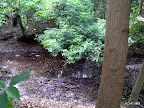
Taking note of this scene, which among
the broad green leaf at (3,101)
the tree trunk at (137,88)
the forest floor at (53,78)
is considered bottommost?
the forest floor at (53,78)

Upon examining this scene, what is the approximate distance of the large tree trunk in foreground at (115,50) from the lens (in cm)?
148

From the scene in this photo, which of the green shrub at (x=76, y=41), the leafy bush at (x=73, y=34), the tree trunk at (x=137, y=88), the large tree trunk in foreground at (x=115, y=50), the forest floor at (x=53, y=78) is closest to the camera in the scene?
the large tree trunk in foreground at (x=115, y=50)

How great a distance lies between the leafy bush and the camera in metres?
6.48

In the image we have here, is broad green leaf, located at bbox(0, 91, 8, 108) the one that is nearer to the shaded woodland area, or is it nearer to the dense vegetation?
the shaded woodland area

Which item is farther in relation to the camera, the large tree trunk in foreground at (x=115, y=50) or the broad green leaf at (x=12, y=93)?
the large tree trunk in foreground at (x=115, y=50)

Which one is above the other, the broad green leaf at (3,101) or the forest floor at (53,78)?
the broad green leaf at (3,101)

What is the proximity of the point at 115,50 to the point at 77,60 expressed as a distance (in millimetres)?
6041

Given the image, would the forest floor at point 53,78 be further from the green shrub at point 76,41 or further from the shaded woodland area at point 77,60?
the green shrub at point 76,41

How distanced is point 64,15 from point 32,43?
5953mm

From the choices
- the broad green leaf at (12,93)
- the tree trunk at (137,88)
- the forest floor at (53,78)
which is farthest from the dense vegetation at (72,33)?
the broad green leaf at (12,93)

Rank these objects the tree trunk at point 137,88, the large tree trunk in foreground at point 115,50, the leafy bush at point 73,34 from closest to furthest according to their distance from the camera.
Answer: the large tree trunk in foreground at point 115,50, the tree trunk at point 137,88, the leafy bush at point 73,34

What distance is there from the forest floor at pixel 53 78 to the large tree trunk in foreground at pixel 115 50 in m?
2.78

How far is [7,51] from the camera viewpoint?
35.9 feet

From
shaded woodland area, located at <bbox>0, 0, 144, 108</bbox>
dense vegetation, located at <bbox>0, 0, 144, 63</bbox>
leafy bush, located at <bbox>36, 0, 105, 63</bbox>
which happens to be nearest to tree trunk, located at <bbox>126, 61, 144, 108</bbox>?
shaded woodland area, located at <bbox>0, 0, 144, 108</bbox>
